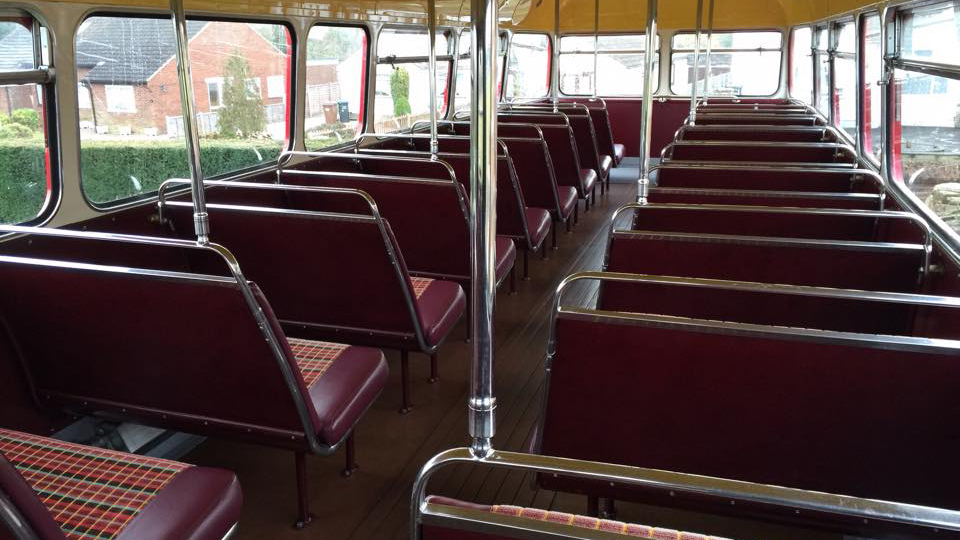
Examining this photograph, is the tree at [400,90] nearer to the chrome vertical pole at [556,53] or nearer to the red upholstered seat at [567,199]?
the chrome vertical pole at [556,53]

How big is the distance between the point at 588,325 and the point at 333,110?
3.53m

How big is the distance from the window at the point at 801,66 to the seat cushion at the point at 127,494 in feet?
23.7

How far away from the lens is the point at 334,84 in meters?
4.78

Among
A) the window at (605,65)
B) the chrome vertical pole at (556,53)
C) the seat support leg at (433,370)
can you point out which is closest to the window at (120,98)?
the seat support leg at (433,370)

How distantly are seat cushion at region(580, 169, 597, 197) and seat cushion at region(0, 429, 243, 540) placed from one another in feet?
14.5

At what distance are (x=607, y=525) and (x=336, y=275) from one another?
1903 mm

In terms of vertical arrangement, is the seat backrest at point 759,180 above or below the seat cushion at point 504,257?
above

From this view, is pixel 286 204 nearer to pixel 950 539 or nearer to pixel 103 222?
pixel 103 222

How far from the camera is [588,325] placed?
171 centimetres

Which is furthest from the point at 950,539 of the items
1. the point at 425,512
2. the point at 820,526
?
the point at 425,512

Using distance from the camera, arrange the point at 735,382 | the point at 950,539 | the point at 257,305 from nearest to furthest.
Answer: the point at 950,539, the point at 735,382, the point at 257,305

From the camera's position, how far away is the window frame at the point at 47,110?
100 inches

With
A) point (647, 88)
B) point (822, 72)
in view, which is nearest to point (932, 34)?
point (647, 88)

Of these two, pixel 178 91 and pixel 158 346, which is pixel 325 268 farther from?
pixel 178 91
